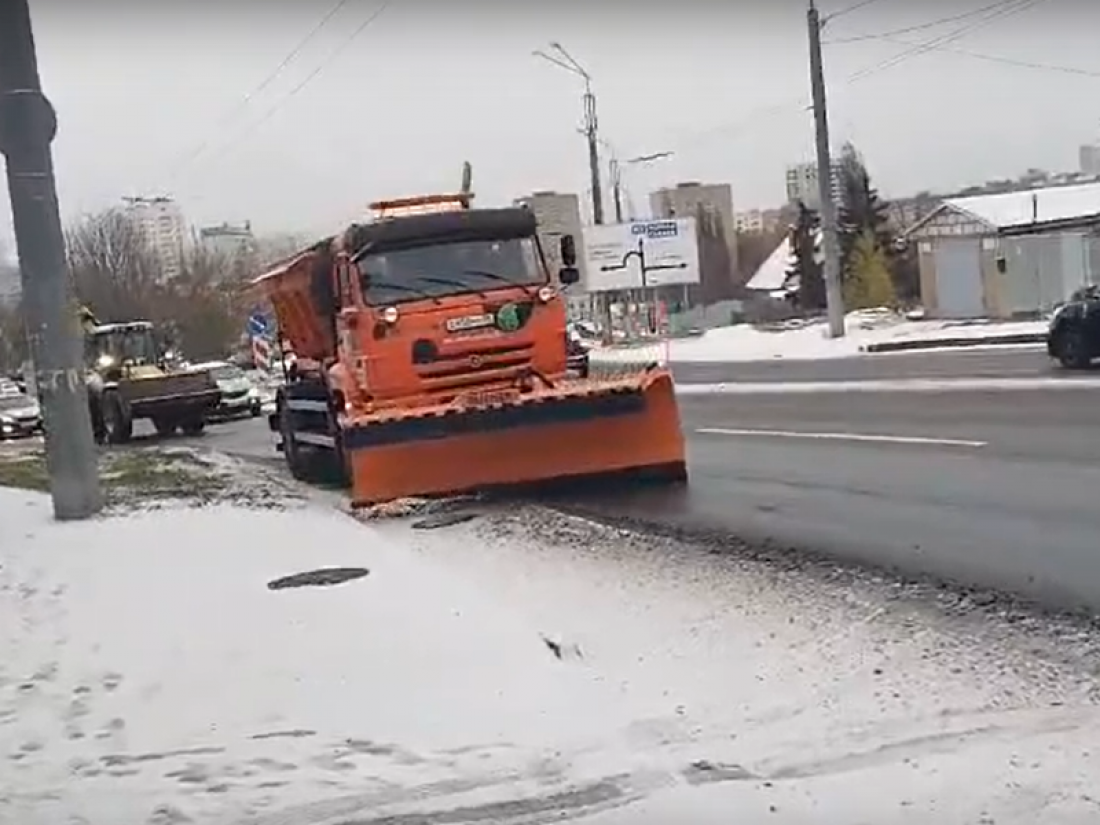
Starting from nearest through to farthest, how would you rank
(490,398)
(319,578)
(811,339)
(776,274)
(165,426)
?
(319,578) < (490,398) < (165,426) < (811,339) < (776,274)

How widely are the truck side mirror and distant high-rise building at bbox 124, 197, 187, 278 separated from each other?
39.9 m

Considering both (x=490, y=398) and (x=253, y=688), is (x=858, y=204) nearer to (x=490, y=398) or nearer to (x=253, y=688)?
(x=490, y=398)

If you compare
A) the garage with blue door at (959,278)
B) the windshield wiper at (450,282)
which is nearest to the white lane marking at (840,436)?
the windshield wiper at (450,282)

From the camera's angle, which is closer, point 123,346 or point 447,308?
point 447,308

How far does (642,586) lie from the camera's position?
8.59 metres

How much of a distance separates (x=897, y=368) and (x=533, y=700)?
74.2ft

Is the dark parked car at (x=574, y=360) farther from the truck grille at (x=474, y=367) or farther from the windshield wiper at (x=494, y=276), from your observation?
the windshield wiper at (x=494, y=276)

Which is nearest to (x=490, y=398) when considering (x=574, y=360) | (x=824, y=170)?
(x=574, y=360)

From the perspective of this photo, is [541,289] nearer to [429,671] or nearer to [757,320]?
[429,671]

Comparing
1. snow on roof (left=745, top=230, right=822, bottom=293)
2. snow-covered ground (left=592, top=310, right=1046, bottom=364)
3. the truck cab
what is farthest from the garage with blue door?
the truck cab

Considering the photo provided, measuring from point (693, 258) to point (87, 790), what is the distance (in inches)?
2439

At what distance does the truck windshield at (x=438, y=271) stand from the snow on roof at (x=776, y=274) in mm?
69474

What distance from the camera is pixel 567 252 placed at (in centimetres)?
1508

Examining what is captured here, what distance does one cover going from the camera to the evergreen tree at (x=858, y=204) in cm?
7306
